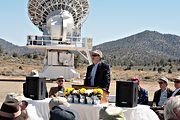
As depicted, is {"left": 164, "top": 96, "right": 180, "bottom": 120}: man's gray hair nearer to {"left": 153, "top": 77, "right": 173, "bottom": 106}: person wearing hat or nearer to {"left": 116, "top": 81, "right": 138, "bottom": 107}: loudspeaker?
{"left": 116, "top": 81, "right": 138, "bottom": 107}: loudspeaker

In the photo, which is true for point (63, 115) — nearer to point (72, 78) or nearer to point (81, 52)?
point (72, 78)

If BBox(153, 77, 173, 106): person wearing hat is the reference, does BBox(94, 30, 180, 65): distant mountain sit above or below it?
Result: above

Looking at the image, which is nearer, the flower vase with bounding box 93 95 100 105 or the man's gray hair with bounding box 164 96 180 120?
the man's gray hair with bounding box 164 96 180 120

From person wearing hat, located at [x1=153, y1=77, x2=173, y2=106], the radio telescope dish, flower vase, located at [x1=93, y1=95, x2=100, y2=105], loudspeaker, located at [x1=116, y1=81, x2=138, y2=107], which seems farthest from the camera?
the radio telescope dish

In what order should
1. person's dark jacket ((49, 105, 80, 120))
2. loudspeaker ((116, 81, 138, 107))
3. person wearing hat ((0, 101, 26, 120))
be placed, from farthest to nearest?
loudspeaker ((116, 81, 138, 107))
person's dark jacket ((49, 105, 80, 120))
person wearing hat ((0, 101, 26, 120))

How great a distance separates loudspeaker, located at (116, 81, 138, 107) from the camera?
743 centimetres

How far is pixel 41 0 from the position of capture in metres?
47.6

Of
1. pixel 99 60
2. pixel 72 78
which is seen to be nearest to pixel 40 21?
pixel 72 78

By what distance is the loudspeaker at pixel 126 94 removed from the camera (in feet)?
24.4

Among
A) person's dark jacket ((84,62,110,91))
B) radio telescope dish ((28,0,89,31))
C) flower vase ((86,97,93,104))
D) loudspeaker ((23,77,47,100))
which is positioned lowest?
flower vase ((86,97,93,104))

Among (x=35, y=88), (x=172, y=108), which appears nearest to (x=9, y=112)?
(x=172, y=108)

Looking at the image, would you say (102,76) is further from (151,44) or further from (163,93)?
(151,44)

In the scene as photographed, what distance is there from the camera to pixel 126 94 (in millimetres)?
7488

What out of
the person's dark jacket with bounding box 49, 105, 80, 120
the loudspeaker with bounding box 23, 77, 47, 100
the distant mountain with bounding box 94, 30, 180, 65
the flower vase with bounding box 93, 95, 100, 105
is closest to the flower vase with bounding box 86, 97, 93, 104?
the flower vase with bounding box 93, 95, 100, 105
